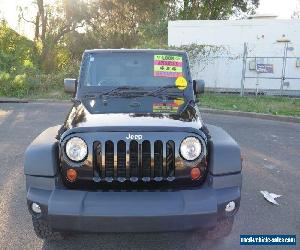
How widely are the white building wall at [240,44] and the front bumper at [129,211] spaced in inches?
537

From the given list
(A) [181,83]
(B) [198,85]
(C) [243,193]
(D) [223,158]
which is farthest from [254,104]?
(D) [223,158]

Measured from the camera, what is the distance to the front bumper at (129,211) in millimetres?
2943

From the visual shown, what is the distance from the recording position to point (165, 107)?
13.4 feet

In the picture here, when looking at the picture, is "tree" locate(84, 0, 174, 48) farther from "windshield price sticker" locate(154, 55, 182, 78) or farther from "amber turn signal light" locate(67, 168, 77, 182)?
"amber turn signal light" locate(67, 168, 77, 182)

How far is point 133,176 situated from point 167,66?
1.87 meters

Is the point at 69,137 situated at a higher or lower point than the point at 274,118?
higher

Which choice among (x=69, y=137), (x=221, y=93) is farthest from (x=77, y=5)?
(x=69, y=137)

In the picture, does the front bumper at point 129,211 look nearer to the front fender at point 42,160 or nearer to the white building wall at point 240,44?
the front fender at point 42,160

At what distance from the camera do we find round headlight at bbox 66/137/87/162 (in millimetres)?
3223

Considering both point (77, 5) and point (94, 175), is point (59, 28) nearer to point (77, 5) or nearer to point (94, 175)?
point (77, 5)

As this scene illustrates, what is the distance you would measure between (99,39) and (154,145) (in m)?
26.7

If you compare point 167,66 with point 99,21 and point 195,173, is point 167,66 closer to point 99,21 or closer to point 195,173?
point 195,173

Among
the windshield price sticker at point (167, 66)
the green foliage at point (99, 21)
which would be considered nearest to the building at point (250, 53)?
the green foliage at point (99, 21)

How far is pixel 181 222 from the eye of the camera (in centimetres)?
297
